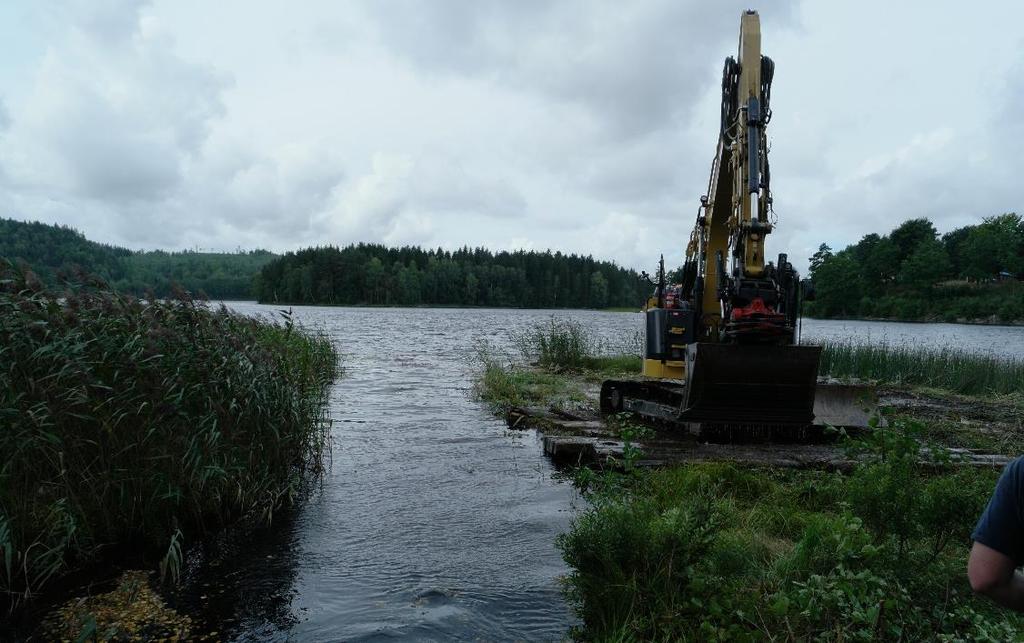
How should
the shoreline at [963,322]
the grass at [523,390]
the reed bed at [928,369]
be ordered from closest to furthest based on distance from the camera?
the grass at [523,390] → the reed bed at [928,369] → the shoreline at [963,322]

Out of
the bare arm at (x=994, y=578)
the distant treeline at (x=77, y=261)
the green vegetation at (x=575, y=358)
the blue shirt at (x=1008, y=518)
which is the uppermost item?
the distant treeline at (x=77, y=261)

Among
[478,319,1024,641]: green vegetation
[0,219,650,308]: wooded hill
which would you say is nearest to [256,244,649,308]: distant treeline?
[0,219,650,308]: wooded hill

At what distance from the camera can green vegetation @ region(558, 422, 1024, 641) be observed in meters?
3.88

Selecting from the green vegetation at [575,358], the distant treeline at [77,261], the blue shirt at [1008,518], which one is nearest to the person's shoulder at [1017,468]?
the blue shirt at [1008,518]

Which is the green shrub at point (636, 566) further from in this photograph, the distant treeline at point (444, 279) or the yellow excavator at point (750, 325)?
the distant treeline at point (444, 279)

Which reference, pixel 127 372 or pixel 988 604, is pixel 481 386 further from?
pixel 988 604

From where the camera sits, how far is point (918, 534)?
4.53 metres

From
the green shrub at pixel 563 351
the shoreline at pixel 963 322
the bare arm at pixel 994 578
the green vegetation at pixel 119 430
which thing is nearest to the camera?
the bare arm at pixel 994 578

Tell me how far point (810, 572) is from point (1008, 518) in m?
2.90

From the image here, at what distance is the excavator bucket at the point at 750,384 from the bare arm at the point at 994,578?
24.3 feet

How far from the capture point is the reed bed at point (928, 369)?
1784cm

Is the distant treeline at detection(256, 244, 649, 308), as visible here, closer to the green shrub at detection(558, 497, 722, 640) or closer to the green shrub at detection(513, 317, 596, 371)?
the green shrub at detection(513, 317, 596, 371)

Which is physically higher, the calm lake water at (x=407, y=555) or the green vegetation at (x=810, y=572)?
the green vegetation at (x=810, y=572)

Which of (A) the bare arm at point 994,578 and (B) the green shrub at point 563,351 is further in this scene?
(B) the green shrub at point 563,351
